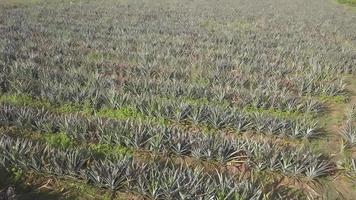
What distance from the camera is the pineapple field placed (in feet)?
17.8

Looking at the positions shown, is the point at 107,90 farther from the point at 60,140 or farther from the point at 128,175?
the point at 128,175

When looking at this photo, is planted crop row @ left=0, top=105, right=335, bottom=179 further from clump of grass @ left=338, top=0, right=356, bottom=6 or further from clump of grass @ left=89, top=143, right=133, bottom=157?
clump of grass @ left=338, top=0, right=356, bottom=6

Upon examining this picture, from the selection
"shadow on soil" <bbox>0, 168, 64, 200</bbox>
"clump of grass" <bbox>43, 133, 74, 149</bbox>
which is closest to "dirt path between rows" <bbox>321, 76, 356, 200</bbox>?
"shadow on soil" <bbox>0, 168, 64, 200</bbox>

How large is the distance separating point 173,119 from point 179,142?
151cm

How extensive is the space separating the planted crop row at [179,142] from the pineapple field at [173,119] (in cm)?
2

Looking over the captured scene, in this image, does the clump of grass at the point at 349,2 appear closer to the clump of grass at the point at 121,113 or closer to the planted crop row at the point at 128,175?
the clump of grass at the point at 121,113

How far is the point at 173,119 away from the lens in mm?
7969

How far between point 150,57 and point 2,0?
27.2 metres

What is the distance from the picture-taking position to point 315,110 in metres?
8.76

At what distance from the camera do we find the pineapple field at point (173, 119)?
5438mm

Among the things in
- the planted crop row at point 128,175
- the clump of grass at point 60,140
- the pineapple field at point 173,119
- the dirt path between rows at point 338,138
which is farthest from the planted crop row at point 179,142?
the planted crop row at point 128,175

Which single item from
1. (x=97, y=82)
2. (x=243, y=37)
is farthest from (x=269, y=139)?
(x=243, y=37)

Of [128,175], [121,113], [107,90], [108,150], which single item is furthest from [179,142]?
[107,90]

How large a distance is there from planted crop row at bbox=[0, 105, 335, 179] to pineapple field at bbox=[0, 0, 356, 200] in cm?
2
